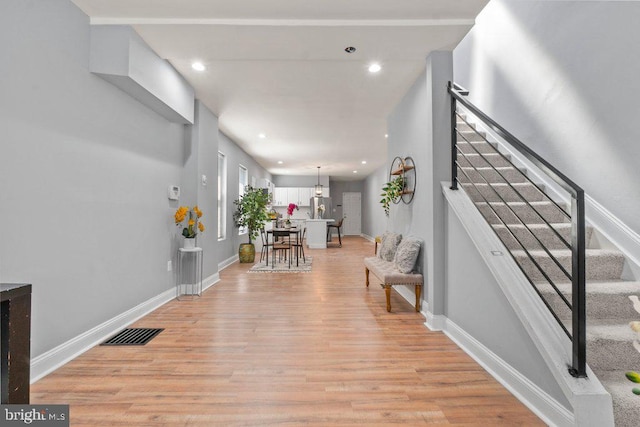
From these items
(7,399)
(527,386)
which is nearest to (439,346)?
(527,386)

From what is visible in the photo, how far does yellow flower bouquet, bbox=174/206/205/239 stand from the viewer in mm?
3541

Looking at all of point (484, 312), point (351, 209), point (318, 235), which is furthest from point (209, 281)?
point (351, 209)

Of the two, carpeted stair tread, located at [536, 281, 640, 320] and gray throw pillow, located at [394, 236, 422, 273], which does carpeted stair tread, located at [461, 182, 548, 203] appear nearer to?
gray throw pillow, located at [394, 236, 422, 273]

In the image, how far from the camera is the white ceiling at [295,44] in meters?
2.37

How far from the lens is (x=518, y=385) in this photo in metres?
1.77

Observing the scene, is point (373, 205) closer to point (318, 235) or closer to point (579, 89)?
point (318, 235)

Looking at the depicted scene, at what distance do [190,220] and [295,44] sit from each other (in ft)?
7.81

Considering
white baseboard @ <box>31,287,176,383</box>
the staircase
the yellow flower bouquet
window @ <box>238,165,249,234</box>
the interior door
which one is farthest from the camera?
the interior door

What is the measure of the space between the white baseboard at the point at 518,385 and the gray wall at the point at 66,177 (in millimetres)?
3074

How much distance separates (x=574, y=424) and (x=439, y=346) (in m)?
1.11

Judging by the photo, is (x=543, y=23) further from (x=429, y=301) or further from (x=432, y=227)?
(x=429, y=301)

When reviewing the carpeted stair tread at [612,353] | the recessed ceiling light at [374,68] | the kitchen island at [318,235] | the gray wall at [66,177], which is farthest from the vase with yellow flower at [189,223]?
the kitchen island at [318,235]

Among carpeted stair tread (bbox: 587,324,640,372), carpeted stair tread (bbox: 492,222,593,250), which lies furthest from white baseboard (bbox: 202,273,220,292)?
carpeted stair tread (bbox: 587,324,640,372)

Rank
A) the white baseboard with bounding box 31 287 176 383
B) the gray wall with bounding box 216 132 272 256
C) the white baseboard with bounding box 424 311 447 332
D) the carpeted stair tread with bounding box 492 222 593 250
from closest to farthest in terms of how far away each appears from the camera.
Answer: the white baseboard with bounding box 31 287 176 383
the carpeted stair tread with bounding box 492 222 593 250
the white baseboard with bounding box 424 311 447 332
the gray wall with bounding box 216 132 272 256
